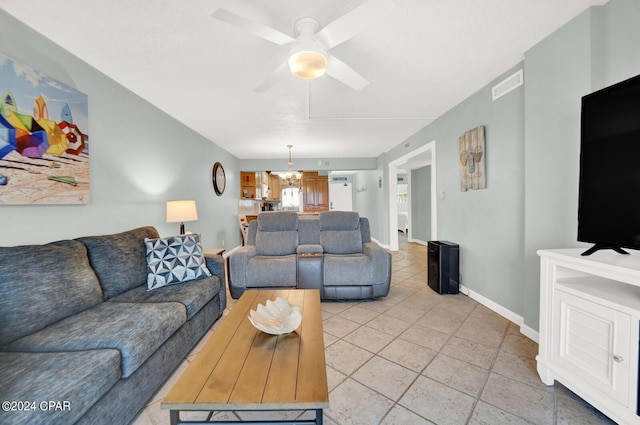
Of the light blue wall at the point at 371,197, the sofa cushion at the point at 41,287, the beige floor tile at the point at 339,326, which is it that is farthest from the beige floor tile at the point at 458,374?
the light blue wall at the point at 371,197

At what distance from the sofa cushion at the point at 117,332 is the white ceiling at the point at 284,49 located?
1939mm

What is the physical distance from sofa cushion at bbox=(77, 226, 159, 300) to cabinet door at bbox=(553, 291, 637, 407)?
299cm

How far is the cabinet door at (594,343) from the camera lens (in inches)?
45.4

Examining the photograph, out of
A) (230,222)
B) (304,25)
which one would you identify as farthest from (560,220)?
(230,222)

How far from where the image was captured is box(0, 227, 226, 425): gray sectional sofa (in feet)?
3.19

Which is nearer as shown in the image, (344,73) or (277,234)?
(344,73)

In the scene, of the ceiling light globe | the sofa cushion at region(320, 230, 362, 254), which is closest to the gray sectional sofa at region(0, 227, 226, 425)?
the sofa cushion at region(320, 230, 362, 254)

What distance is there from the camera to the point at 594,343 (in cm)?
128

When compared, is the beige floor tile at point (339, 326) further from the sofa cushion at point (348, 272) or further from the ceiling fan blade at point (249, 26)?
the ceiling fan blade at point (249, 26)

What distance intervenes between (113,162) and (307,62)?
2.27 m

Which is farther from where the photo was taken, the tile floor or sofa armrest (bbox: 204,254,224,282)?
sofa armrest (bbox: 204,254,224,282)

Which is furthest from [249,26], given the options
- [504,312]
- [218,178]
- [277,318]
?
[218,178]

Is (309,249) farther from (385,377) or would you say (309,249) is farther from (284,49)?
(284,49)

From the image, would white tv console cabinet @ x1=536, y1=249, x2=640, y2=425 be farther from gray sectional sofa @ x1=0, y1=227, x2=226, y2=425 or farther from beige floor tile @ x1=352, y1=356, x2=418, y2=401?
gray sectional sofa @ x1=0, y1=227, x2=226, y2=425
